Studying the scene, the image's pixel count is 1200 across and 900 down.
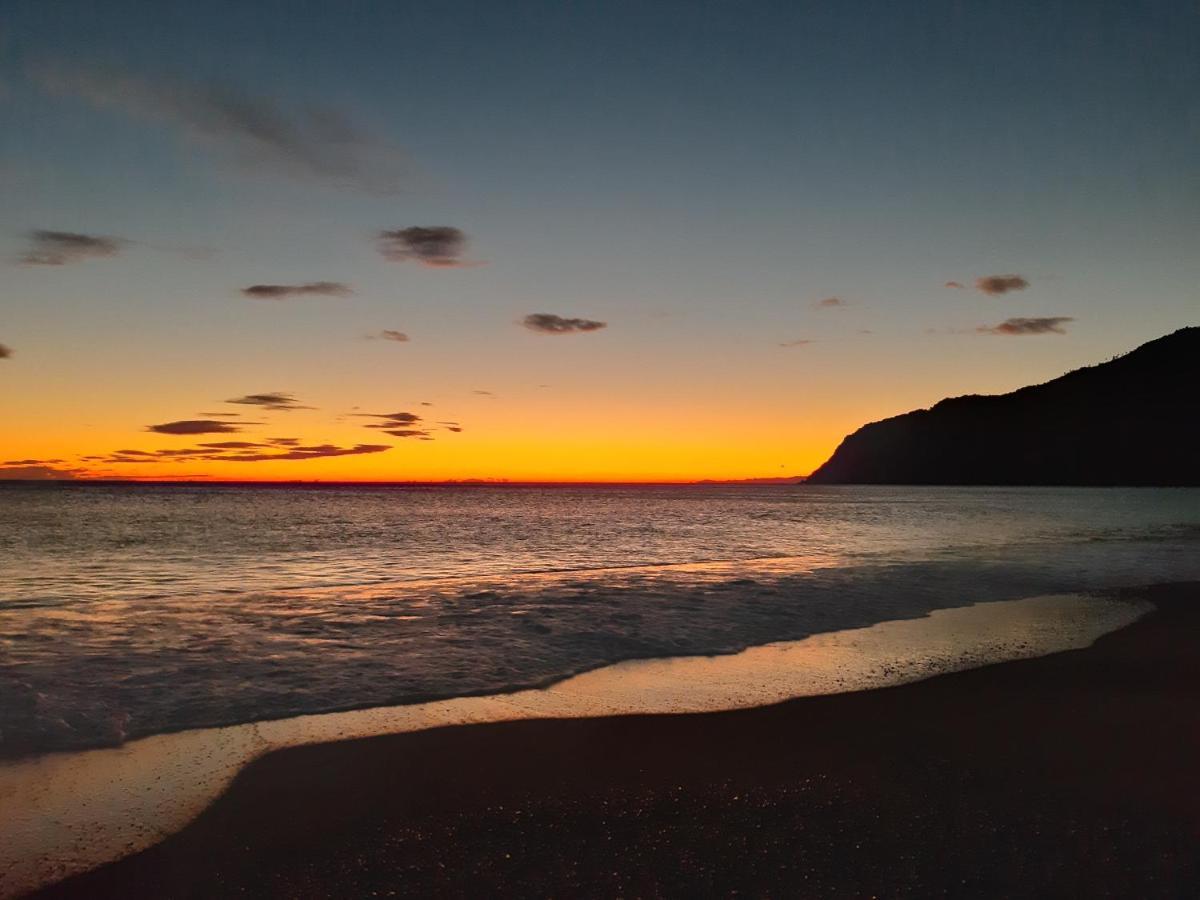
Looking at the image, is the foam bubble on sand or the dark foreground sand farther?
the foam bubble on sand

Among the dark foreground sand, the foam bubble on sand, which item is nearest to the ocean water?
the foam bubble on sand

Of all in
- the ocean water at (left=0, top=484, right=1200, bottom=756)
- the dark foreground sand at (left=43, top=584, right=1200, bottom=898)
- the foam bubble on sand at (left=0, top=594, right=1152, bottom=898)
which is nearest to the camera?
the dark foreground sand at (left=43, top=584, right=1200, bottom=898)

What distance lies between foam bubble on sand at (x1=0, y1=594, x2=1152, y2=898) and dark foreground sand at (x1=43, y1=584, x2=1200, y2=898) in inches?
15.5

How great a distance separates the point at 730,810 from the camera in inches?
249


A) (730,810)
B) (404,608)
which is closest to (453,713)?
(730,810)

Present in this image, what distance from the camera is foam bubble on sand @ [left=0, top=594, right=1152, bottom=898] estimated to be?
614cm

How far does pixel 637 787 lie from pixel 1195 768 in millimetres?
5209

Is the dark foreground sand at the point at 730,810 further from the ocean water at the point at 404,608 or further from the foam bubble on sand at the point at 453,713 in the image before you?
the ocean water at the point at 404,608

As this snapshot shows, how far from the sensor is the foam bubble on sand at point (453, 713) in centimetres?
614

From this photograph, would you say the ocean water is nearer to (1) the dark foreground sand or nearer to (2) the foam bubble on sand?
(2) the foam bubble on sand

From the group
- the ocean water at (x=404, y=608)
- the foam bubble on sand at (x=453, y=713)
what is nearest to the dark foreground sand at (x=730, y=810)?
the foam bubble on sand at (x=453, y=713)

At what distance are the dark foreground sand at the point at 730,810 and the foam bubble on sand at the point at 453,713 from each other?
0.39 metres

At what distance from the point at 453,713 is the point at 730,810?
4335 millimetres

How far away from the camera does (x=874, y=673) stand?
11.5 metres
